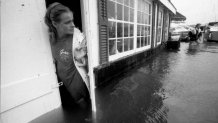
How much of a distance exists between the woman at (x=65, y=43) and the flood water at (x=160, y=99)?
71 centimetres

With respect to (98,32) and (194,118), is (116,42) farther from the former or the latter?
(194,118)

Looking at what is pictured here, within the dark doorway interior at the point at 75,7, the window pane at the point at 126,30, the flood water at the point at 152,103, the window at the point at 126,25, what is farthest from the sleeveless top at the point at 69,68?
the window pane at the point at 126,30

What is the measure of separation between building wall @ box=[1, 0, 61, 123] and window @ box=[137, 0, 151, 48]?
13.9 feet

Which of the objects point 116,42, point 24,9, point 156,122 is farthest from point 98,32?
point 156,122

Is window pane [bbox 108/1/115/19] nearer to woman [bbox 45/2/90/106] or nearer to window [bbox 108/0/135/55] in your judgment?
window [bbox 108/0/135/55]

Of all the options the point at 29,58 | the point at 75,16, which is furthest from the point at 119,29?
the point at 29,58

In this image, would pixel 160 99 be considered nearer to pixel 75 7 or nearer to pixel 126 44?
pixel 126 44

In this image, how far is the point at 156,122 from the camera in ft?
6.66

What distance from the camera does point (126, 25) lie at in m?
4.35

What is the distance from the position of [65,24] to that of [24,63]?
75cm

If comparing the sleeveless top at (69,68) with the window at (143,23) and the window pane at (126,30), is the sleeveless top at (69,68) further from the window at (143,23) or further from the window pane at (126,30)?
the window at (143,23)

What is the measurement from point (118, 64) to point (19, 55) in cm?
276

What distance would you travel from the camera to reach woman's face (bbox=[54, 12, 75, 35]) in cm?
180

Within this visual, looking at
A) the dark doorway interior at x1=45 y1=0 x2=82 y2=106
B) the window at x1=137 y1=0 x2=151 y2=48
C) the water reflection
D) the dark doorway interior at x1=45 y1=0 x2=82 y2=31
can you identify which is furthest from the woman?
the window at x1=137 y1=0 x2=151 y2=48
